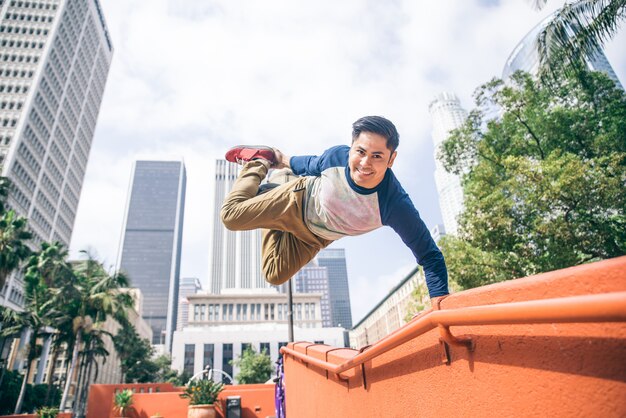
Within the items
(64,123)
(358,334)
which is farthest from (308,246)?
(358,334)

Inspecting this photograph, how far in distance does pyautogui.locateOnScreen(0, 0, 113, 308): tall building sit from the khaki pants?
63.6 metres

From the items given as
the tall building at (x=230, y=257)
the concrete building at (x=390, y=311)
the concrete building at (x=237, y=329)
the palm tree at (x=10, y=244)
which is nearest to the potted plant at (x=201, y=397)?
the palm tree at (x=10, y=244)

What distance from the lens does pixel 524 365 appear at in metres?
1.20

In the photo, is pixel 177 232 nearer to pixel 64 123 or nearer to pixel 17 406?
pixel 64 123

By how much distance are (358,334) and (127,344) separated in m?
104

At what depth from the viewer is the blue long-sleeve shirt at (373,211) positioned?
2818 millimetres

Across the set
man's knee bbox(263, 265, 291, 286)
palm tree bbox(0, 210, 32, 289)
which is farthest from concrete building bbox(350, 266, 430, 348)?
man's knee bbox(263, 265, 291, 286)

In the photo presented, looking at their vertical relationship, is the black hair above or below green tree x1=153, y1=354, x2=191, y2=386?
below

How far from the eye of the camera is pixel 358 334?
13525 cm

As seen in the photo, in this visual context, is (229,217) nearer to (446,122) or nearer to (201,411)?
(201,411)

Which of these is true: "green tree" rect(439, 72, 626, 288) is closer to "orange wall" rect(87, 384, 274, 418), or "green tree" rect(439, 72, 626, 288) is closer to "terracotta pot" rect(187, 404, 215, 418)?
"terracotta pot" rect(187, 404, 215, 418)

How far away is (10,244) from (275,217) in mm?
20524

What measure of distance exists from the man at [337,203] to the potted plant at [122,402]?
53.9 feet

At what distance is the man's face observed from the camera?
2.71 metres
